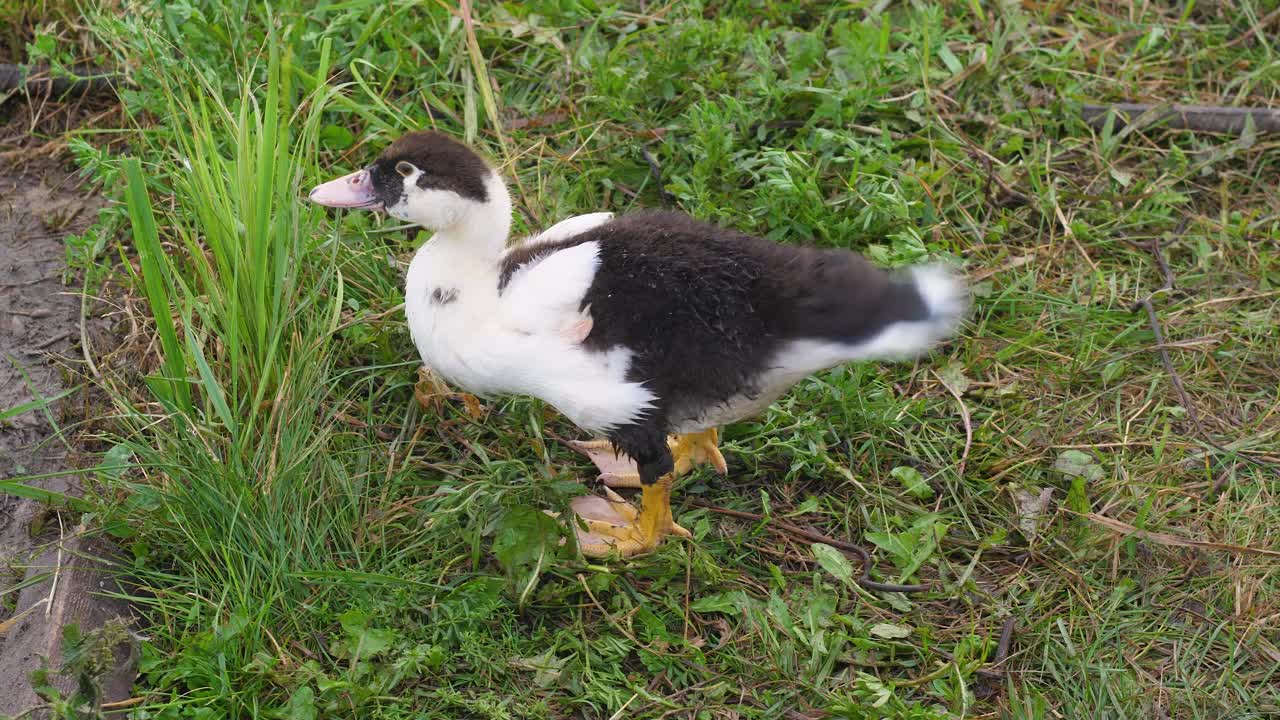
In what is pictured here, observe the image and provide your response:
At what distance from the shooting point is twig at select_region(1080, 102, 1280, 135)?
14.6 feet

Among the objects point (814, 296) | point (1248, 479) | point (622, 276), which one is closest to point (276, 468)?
point (622, 276)

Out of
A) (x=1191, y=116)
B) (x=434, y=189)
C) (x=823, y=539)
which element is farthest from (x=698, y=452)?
(x=1191, y=116)

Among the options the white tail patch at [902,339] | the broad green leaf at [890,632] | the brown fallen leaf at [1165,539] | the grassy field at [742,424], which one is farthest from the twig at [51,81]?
the brown fallen leaf at [1165,539]

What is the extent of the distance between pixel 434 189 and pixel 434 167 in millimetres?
60

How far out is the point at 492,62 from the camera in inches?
178

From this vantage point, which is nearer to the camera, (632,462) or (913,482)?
(913,482)

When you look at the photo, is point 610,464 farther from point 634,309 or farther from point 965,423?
point 965,423

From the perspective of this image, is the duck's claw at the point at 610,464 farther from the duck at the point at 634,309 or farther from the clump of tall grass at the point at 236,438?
the clump of tall grass at the point at 236,438

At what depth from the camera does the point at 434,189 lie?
303 cm

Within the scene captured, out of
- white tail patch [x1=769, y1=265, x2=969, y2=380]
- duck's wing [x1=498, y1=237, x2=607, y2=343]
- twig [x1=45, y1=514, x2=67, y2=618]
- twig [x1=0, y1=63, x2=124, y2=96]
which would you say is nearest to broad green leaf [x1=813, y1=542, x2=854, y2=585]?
white tail patch [x1=769, y1=265, x2=969, y2=380]

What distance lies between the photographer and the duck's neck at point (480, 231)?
307 centimetres

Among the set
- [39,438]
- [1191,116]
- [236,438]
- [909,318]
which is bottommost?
[39,438]

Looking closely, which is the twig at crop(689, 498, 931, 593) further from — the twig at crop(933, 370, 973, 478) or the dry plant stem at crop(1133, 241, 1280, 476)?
the dry plant stem at crop(1133, 241, 1280, 476)

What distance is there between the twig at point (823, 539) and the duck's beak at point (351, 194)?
1327mm
